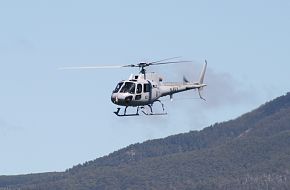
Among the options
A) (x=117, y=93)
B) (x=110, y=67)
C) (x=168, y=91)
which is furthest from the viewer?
(x=168, y=91)

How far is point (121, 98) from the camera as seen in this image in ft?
433

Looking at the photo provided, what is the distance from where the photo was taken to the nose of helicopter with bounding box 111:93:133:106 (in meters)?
132

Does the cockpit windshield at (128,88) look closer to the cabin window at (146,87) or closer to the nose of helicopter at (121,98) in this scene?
the nose of helicopter at (121,98)

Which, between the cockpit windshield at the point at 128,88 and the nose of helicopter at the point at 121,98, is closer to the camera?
the nose of helicopter at the point at 121,98

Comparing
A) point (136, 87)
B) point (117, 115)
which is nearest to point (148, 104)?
point (136, 87)

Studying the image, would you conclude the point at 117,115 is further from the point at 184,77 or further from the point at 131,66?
the point at 184,77

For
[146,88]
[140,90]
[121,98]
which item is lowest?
[121,98]

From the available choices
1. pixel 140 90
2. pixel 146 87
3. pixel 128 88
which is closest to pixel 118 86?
pixel 128 88

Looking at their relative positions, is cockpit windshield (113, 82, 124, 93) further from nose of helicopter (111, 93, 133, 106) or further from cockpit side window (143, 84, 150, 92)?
cockpit side window (143, 84, 150, 92)

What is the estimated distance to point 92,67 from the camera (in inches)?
4803

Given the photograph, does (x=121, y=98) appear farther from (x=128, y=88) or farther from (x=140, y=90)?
(x=140, y=90)

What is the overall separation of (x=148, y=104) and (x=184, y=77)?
47.0 feet

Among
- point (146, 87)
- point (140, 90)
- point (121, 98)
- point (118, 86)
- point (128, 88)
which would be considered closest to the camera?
point (121, 98)

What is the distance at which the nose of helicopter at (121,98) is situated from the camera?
13212cm
